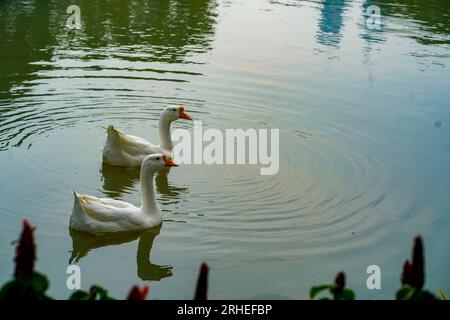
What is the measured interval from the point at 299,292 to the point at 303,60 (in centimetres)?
1095

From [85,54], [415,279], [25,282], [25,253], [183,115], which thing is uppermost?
[25,253]

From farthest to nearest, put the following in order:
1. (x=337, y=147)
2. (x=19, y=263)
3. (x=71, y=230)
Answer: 1. (x=337, y=147)
2. (x=71, y=230)
3. (x=19, y=263)

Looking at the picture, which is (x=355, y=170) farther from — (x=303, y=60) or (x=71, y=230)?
(x=303, y=60)

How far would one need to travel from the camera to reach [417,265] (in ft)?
9.52

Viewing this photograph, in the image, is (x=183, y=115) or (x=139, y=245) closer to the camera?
(x=139, y=245)

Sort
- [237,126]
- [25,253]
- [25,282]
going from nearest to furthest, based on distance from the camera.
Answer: [25,253] < [25,282] < [237,126]

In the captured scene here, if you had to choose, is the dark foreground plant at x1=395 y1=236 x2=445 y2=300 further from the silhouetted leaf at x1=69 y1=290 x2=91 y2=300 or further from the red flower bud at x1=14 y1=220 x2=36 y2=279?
the red flower bud at x1=14 y1=220 x2=36 y2=279

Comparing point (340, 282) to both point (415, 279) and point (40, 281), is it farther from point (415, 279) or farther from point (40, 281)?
point (40, 281)

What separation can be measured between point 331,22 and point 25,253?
67.5 feet

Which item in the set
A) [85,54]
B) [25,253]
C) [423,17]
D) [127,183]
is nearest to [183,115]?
[127,183]

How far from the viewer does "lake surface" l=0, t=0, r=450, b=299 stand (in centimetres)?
836

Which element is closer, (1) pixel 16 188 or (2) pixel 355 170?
(1) pixel 16 188

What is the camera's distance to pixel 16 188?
10.0 m
